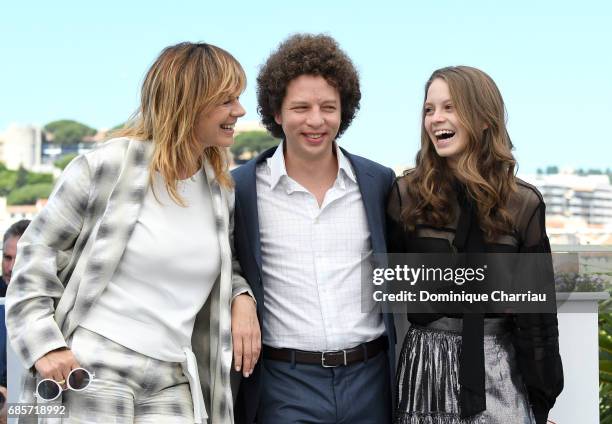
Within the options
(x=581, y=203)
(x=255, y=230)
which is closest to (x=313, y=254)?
(x=255, y=230)

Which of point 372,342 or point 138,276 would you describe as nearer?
point 138,276

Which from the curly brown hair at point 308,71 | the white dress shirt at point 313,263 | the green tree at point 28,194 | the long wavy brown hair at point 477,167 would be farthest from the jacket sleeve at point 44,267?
the green tree at point 28,194

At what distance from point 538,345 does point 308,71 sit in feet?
3.94

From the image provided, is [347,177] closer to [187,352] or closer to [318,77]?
[318,77]

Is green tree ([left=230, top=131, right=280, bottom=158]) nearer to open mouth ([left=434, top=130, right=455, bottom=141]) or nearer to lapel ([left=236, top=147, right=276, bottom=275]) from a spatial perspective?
lapel ([left=236, top=147, right=276, bottom=275])

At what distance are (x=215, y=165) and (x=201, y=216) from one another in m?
0.20

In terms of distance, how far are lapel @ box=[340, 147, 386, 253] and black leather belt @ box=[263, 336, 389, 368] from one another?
1.13 ft

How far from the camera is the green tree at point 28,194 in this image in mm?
79938

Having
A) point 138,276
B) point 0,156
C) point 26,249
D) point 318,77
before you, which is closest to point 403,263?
point 318,77

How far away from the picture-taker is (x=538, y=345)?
9.97 feet

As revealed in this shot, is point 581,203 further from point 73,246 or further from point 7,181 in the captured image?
point 73,246

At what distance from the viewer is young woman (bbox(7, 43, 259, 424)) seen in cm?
269

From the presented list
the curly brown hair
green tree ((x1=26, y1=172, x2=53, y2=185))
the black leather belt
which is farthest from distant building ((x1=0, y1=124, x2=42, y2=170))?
the black leather belt

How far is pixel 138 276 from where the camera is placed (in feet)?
9.15
